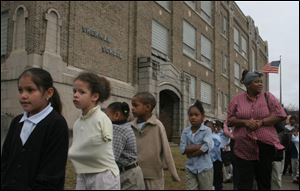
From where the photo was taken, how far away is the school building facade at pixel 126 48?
16.6 m

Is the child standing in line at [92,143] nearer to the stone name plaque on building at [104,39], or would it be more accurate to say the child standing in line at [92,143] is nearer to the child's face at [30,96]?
the child's face at [30,96]

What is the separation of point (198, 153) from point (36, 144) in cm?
336

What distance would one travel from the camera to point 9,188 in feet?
11.0

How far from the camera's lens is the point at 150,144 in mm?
5617

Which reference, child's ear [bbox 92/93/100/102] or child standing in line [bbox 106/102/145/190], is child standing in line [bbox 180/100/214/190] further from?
child's ear [bbox 92/93/100/102]

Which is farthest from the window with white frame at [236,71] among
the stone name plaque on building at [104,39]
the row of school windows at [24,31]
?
the row of school windows at [24,31]

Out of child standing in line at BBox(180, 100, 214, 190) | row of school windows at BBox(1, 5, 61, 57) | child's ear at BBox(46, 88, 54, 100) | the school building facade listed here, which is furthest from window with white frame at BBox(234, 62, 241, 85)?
child's ear at BBox(46, 88, 54, 100)

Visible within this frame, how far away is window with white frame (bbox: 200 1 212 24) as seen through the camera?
3474 centimetres

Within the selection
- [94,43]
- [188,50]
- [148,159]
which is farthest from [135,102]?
[188,50]

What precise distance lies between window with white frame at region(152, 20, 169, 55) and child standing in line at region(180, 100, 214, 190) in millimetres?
19083

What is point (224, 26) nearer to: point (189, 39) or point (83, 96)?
point (189, 39)

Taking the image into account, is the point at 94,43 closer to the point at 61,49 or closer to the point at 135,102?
the point at 61,49

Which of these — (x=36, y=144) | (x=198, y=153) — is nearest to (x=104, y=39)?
(x=198, y=153)

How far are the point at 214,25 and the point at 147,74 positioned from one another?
606 inches
